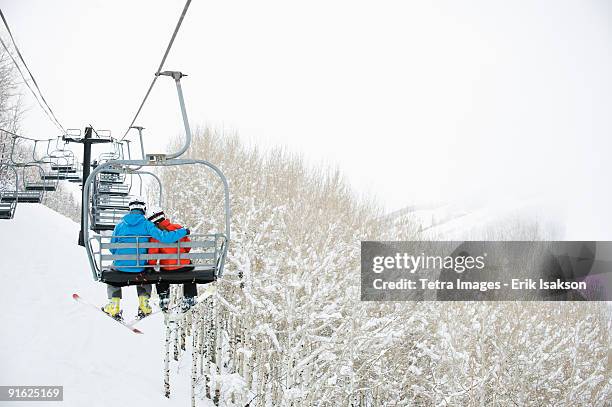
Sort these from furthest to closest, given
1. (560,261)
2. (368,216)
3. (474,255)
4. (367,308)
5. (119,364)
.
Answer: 1. (560,261)
2. (474,255)
3. (368,216)
4. (367,308)
5. (119,364)

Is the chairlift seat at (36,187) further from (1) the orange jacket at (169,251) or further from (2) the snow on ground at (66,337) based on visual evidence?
(1) the orange jacket at (169,251)

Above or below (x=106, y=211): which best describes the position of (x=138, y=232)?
below

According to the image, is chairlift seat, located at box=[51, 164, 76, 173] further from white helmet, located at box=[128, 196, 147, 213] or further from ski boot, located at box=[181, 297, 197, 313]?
white helmet, located at box=[128, 196, 147, 213]

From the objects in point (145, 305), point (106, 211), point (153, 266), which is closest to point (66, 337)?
point (106, 211)

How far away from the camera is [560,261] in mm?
35469

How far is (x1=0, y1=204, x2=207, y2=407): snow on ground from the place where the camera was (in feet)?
57.7

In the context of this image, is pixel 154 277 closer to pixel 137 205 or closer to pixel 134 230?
pixel 134 230

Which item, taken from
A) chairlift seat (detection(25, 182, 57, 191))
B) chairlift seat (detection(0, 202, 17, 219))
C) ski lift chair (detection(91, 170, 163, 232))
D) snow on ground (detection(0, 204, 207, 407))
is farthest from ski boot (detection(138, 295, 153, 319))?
chairlift seat (detection(25, 182, 57, 191))

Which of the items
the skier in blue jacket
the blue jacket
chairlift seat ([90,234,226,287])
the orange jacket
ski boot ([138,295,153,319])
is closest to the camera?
chairlift seat ([90,234,226,287])

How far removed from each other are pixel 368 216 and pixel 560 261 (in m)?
15.1

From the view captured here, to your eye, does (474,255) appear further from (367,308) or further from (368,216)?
(367,308)

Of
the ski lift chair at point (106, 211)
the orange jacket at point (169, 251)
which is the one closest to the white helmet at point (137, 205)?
the orange jacket at point (169, 251)

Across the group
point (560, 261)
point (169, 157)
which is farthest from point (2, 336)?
point (560, 261)

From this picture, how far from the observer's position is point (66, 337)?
19.5 metres
